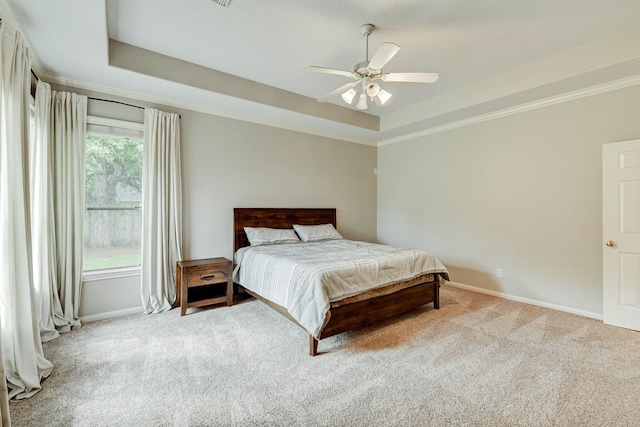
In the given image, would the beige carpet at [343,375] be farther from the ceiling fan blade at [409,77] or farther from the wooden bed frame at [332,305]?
the ceiling fan blade at [409,77]

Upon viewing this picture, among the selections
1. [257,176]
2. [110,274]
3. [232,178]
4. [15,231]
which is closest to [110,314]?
[110,274]

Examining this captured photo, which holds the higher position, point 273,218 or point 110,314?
point 273,218

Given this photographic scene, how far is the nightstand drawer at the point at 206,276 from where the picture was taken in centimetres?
333

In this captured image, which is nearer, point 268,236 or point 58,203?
point 58,203

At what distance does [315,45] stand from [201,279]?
2899 mm

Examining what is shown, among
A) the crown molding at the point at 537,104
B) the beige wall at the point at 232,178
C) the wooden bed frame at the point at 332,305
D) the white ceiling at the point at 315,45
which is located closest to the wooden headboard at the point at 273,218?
the wooden bed frame at the point at 332,305

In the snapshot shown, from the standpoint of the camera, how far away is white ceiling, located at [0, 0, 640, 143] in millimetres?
2291

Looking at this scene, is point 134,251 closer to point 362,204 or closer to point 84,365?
point 84,365

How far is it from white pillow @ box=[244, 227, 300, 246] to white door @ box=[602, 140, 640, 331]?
3.71 meters

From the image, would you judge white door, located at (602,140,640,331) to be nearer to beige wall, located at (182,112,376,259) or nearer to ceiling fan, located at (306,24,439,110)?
ceiling fan, located at (306,24,439,110)

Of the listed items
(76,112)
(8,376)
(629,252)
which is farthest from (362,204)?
(8,376)

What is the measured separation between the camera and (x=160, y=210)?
136 inches

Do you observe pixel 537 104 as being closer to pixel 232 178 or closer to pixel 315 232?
pixel 315 232

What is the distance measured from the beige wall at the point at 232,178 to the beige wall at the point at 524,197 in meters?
1.44
